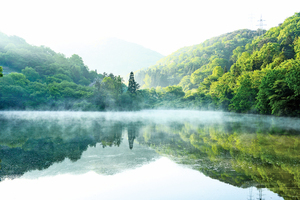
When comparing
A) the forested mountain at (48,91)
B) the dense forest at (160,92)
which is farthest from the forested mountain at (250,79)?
the forested mountain at (48,91)

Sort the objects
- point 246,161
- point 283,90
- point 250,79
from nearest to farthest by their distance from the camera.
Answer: point 246,161 < point 283,90 < point 250,79

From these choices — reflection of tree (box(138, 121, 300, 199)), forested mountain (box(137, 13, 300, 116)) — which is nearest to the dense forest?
forested mountain (box(137, 13, 300, 116))

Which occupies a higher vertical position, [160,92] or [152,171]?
[160,92]

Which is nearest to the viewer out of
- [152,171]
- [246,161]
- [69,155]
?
[152,171]

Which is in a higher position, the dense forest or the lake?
the dense forest

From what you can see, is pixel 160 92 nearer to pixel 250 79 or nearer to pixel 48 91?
pixel 48 91

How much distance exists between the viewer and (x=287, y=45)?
70.1 metres

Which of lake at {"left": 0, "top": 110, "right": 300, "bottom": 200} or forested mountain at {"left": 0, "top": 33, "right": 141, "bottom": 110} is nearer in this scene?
lake at {"left": 0, "top": 110, "right": 300, "bottom": 200}

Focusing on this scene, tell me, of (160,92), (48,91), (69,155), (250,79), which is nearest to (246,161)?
(69,155)

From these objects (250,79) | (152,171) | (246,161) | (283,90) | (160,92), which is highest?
(160,92)

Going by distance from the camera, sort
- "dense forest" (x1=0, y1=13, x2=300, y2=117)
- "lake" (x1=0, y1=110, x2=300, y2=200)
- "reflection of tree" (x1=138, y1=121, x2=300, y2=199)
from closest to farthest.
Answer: "lake" (x1=0, y1=110, x2=300, y2=200)
"reflection of tree" (x1=138, y1=121, x2=300, y2=199)
"dense forest" (x1=0, y1=13, x2=300, y2=117)

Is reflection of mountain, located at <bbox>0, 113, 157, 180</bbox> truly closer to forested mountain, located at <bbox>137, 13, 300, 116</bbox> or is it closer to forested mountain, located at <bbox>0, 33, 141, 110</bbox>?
forested mountain, located at <bbox>137, 13, 300, 116</bbox>

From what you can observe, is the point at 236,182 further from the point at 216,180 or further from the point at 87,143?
the point at 87,143

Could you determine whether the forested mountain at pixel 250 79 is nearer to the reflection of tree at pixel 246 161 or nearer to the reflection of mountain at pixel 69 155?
the reflection of tree at pixel 246 161
